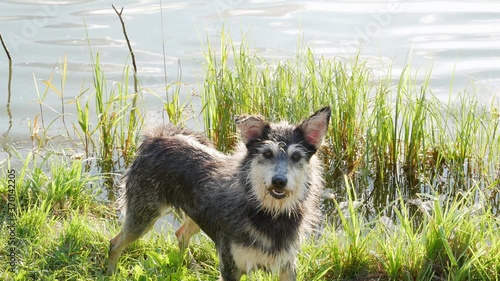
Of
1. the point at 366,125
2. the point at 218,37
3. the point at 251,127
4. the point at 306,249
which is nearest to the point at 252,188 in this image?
the point at 251,127

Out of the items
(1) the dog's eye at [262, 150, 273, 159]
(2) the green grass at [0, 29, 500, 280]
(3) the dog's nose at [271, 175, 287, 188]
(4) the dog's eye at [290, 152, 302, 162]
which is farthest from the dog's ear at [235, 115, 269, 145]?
(2) the green grass at [0, 29, 500, 280]

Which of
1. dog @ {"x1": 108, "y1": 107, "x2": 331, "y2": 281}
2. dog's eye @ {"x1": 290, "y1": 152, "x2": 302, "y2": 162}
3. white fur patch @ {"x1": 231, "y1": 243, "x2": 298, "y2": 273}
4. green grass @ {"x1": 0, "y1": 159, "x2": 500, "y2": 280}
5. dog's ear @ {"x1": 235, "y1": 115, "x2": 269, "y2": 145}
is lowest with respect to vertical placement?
green grass @ {"x1": 0, "y1": 159, "x2": 500, "y2": 280}

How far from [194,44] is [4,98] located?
2.61m

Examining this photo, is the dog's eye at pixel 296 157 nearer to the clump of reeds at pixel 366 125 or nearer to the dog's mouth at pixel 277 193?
the dog's mouth at pixel 277 193

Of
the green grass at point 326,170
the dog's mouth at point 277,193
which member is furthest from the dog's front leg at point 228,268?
the dog's mouth at point 277,193

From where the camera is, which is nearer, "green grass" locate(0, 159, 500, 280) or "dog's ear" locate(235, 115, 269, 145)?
"dog's ear" locate(235, 115, 269, 145)

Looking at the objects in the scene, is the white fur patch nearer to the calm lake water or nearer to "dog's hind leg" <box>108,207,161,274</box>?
"dog's hind leg" <box>108,207,161,274</box>

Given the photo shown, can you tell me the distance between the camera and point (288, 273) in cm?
550

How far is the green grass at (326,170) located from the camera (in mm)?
6078

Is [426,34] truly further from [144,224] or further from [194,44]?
[144,224]

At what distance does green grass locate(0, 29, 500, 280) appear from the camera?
6.08 meters

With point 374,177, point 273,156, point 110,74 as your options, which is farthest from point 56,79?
point 273,156

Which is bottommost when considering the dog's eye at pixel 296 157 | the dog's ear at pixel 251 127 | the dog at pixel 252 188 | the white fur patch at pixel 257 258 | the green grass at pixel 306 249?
the green grass at pixel 306 249

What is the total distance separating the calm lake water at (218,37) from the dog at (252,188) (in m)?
3.85
